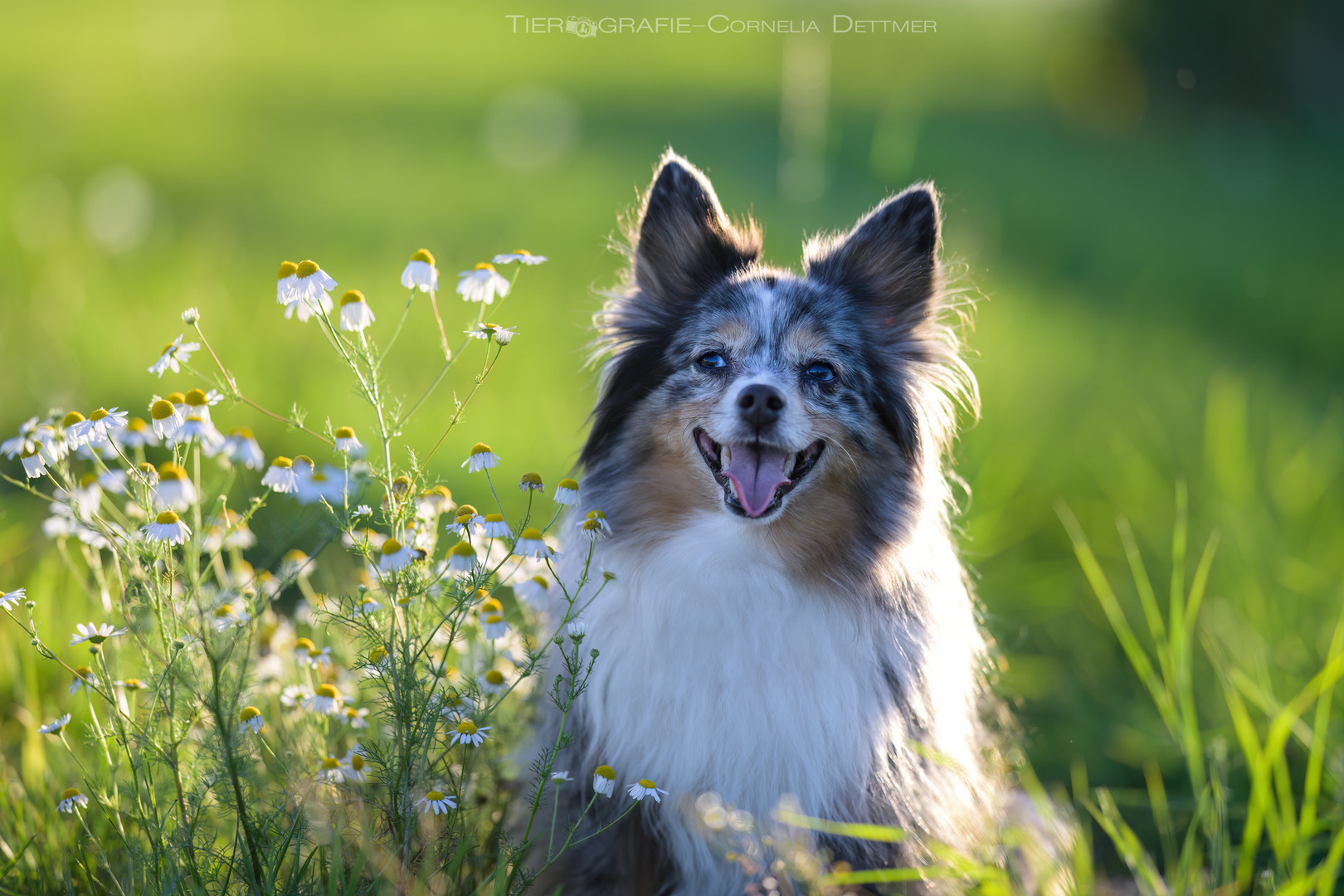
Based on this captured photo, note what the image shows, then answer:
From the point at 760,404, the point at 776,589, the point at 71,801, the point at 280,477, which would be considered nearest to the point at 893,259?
the point at 760,404

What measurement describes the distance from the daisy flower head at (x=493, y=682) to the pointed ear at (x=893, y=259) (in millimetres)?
1626

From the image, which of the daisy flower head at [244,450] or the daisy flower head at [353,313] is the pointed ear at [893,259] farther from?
the daisy flower head at [244,450]

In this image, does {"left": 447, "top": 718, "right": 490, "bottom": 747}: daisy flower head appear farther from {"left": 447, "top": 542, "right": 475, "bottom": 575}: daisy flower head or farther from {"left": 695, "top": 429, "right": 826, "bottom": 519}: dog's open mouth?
{"left": 695, "top": 429, "right": 826, "bottom": 519}: dog's open mouth

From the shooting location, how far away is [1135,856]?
255 cm

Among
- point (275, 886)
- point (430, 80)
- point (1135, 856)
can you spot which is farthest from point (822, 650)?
point (430, 80)

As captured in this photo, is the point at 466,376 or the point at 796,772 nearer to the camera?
the point at 796,772

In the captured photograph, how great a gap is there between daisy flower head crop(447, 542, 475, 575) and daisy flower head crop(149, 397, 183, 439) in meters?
0.62

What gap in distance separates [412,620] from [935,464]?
173cm

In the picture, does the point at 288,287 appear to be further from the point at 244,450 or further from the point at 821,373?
the point at 821,373

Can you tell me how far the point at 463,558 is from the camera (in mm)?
2191

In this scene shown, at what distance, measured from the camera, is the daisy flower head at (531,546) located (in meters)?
2.27

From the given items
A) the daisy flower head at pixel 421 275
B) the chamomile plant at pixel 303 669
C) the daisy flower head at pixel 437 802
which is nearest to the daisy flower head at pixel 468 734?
the chamomile plant at pixel 303 669

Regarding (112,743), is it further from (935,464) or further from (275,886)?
(935,464)

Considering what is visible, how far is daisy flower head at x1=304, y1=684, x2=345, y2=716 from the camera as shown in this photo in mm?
2455
